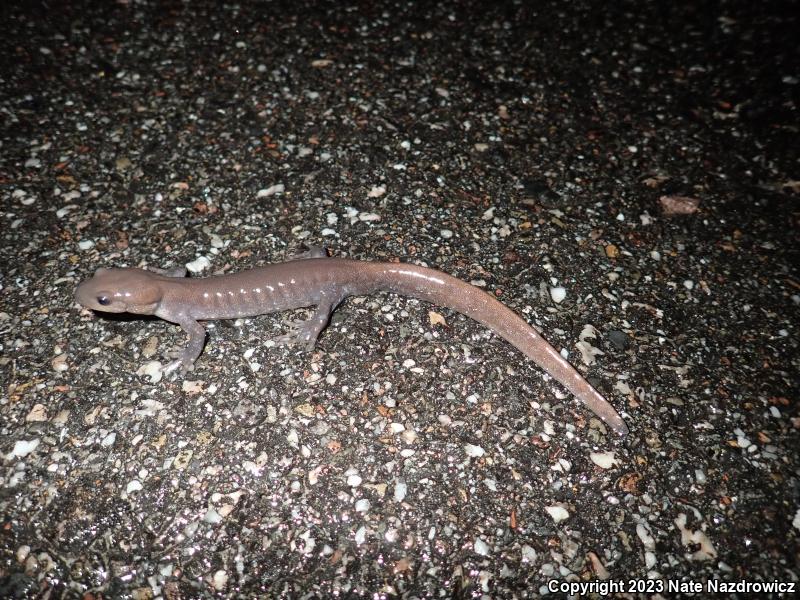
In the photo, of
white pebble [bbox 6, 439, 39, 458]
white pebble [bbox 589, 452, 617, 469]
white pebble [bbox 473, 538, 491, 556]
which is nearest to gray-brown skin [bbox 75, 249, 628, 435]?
white pebble [bbox 589, 452, 617, 469]

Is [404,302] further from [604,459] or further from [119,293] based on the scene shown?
[119,293]

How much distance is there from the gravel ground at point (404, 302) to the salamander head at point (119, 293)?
246 millimetres

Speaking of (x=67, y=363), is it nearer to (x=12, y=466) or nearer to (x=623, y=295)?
(x=12, y=466)

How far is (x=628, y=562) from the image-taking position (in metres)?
2.48

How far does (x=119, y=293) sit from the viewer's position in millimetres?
2949

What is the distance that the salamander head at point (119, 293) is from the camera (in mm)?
2949

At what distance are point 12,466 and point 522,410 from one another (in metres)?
2.80

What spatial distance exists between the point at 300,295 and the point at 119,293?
1.06 m

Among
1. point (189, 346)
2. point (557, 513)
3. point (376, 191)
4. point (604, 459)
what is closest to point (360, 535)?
point (557, 513)

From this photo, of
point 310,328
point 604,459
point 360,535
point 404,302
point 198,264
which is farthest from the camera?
point 198,264

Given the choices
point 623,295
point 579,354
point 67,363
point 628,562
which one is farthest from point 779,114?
point 67,363

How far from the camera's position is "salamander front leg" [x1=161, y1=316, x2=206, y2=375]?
298 cm

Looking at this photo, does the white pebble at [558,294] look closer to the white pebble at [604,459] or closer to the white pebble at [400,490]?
the white pebble at [604,459]

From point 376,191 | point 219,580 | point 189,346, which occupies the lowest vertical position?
point 219,580
